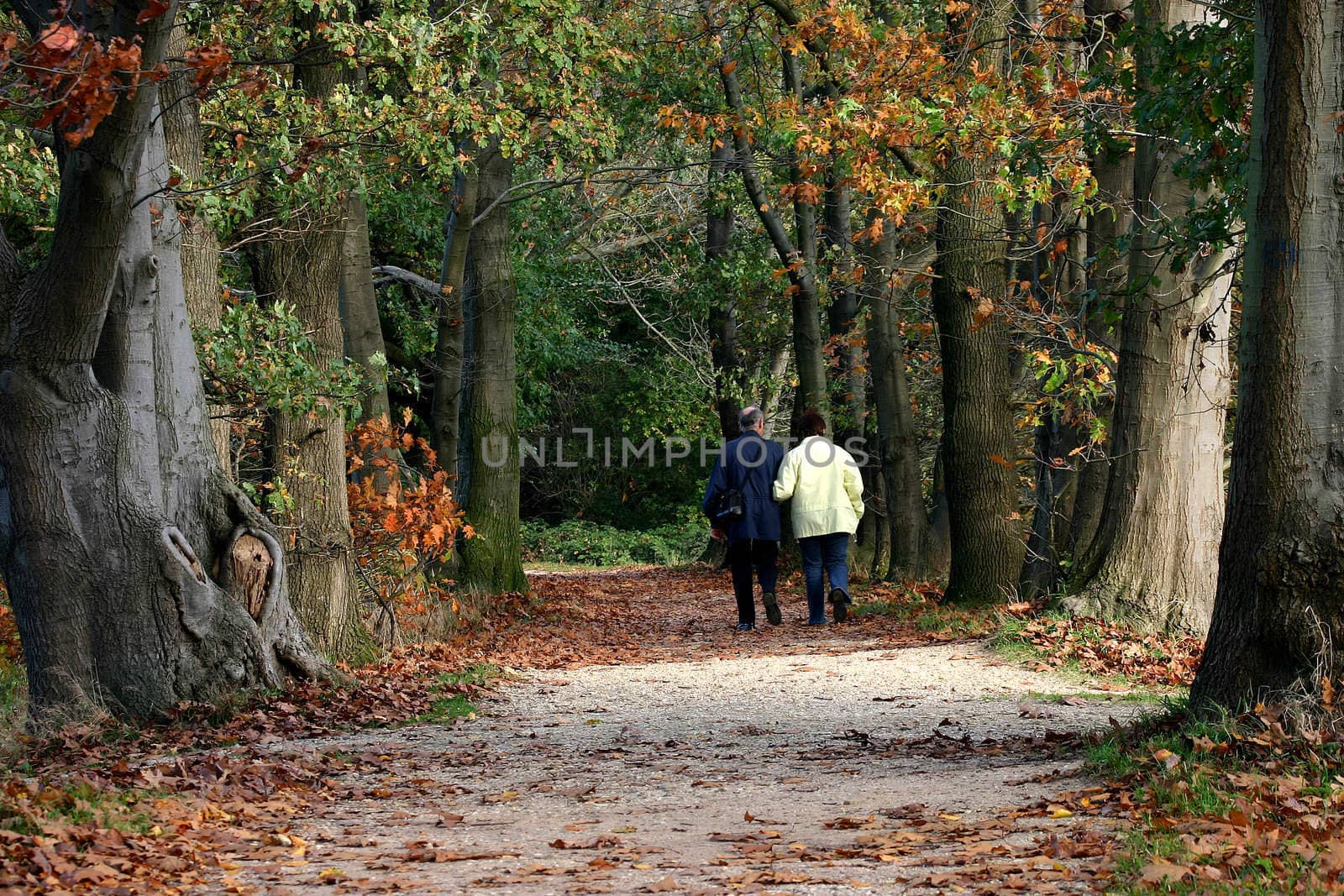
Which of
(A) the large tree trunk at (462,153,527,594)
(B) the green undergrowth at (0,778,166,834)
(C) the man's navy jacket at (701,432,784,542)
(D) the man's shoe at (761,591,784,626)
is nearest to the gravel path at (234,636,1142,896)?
(B) the green undergrowth at (0,778,166,834)

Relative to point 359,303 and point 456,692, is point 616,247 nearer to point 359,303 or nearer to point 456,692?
point 359,303

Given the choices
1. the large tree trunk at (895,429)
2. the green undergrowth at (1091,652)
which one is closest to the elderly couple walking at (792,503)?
the green undergrowth at (1091,652)

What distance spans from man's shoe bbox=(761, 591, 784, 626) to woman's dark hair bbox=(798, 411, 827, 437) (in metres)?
1.67

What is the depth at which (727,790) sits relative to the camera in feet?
21.4

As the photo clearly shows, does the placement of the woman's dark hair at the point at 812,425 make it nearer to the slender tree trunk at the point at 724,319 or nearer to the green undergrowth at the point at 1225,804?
the green undergrowth at the point at 1225,804

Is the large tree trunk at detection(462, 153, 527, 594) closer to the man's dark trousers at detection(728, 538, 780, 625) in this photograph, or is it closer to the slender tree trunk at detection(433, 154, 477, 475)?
the slender tree trunk at detection(433, 154, 477, 475)

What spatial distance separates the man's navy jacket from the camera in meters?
13.9

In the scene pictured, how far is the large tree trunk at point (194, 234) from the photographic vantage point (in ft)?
32.0

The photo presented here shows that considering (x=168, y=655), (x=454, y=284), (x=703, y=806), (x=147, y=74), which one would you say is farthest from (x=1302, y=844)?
(x=454, y=284)

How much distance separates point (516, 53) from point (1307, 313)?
33.2 feet

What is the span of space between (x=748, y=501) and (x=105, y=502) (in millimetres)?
7034

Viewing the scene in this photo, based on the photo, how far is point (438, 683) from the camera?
10.1 meters

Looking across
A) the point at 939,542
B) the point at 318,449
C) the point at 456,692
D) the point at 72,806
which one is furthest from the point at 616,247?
the point at 72,806

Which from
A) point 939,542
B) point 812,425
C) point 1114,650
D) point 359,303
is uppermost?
point 359,303
